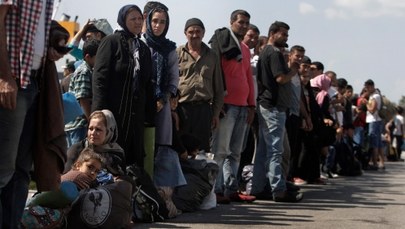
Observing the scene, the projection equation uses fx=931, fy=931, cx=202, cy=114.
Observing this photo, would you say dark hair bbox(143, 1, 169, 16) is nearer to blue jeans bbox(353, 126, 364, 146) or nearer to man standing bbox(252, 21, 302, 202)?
man standing bbox(252, 21, 302, 202)

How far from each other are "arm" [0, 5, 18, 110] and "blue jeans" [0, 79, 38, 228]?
10 centimetres

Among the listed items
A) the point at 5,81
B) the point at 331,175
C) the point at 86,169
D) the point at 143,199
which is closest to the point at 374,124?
the point at 331,175

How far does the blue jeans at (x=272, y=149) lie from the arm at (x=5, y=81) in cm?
647

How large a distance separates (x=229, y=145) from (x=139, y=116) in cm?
237

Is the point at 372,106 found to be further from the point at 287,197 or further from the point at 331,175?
the point at 287,197

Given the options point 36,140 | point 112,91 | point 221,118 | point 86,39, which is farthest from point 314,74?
point 36,140

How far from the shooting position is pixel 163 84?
8.58 meters

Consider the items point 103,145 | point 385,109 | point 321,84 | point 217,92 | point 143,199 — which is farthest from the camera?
point 385,109

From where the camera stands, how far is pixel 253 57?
12.5 meters

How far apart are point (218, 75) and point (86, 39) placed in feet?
4.67

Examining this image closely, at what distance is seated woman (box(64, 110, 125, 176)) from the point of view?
23.7 ft

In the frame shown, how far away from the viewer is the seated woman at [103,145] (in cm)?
723

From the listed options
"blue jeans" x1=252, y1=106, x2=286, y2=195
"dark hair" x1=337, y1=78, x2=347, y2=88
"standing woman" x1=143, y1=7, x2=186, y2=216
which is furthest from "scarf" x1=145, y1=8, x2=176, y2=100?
"dark hair" x1=337, y1=78, x2=347, y2=88

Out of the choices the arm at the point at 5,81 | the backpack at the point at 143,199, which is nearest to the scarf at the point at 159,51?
the backpack at the point at 143,199
